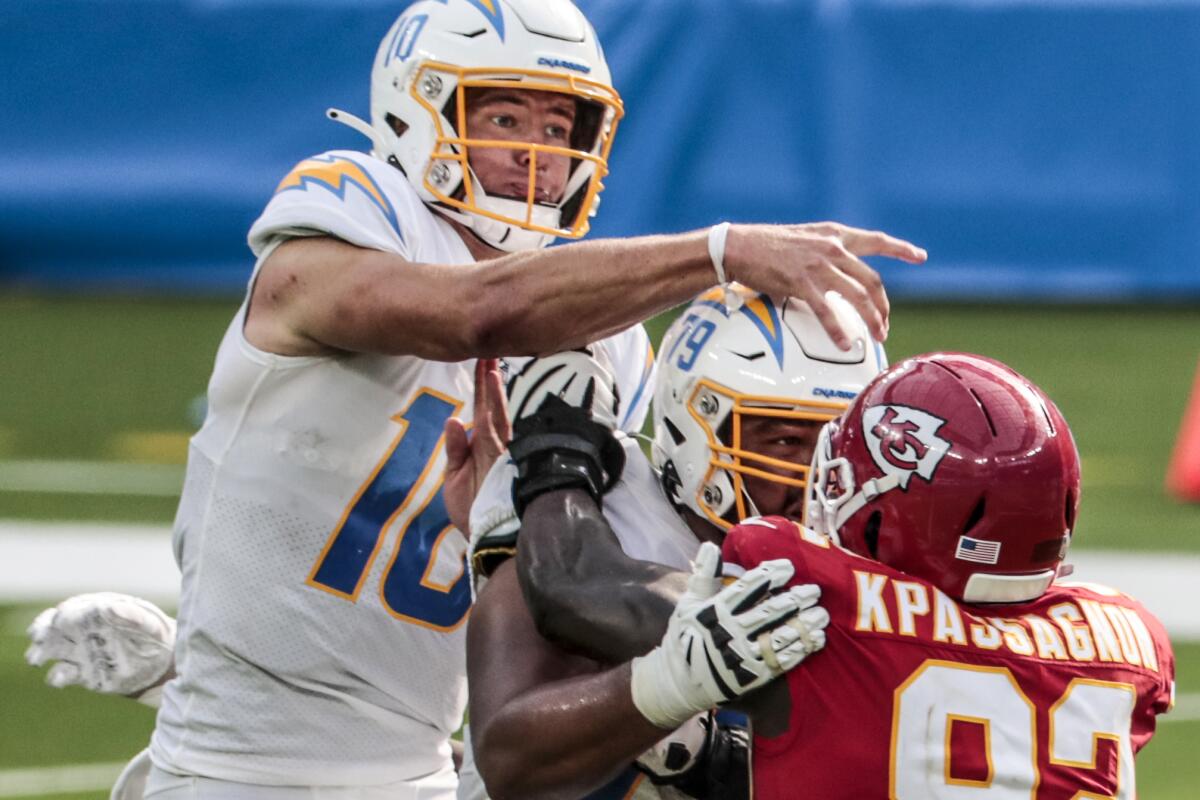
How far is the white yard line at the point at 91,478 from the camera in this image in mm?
7820

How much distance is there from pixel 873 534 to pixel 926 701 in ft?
0.77

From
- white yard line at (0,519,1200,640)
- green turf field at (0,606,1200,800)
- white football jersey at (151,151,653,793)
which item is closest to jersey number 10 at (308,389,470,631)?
white football jersey at (151,151,653,793)

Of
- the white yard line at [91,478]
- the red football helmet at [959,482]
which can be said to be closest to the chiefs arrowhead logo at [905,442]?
the red football helmet at [959,482]

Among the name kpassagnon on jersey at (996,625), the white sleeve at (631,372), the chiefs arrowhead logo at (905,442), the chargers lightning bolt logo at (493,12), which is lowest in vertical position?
the white sleeve at (631,372)

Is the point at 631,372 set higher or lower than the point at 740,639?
lower

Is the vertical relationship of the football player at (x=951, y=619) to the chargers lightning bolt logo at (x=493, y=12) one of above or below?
below

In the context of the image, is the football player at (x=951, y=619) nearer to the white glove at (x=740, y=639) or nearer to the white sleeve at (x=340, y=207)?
the white glove at (x=740, y=639)

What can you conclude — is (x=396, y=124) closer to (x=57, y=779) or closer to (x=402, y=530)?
(x=402, y=530)

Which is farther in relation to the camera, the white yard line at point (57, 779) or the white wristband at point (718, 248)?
the white yard line at point (57, 779)

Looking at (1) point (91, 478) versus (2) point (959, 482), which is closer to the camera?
(2) point (959, 482)

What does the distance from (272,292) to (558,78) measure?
69 centimetres

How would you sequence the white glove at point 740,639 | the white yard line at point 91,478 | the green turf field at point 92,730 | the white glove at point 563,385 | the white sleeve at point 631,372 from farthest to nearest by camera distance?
1. the white yard line at point 91,478
2. the green turf field at point 92,730
3. the white sleeve at point 631,372
4. the white glove at point 563,385
5. the white glove at point 740,639

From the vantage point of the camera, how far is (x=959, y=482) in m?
2.37

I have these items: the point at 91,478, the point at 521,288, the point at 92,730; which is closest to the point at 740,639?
the point at 521,288
